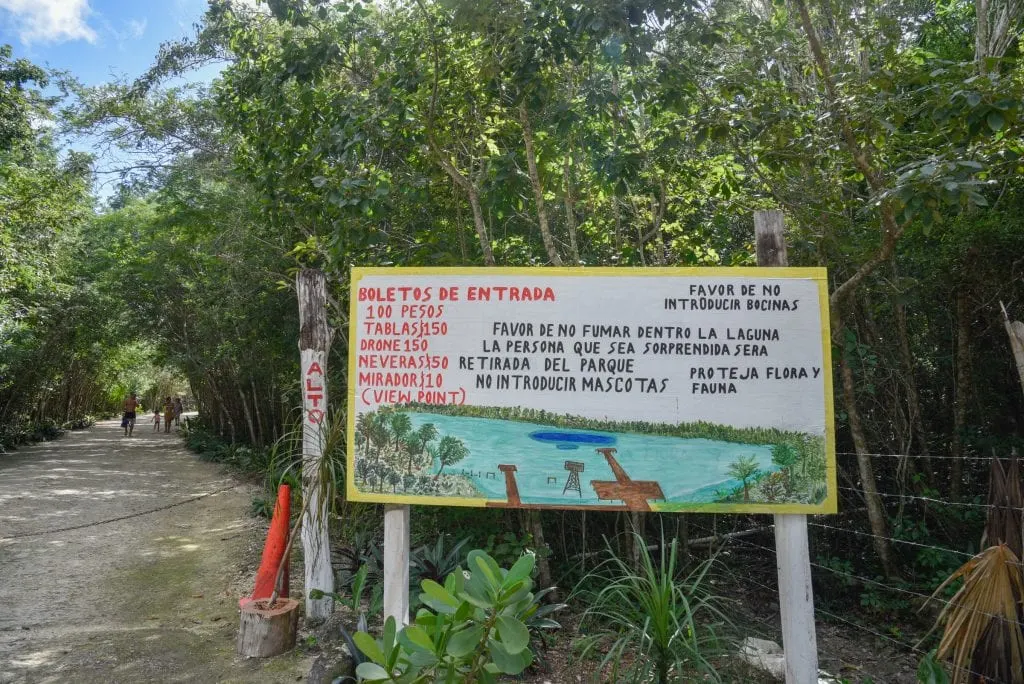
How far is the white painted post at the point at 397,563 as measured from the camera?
3.58 metres

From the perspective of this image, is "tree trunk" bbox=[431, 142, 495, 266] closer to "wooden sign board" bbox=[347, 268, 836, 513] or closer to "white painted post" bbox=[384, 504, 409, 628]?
"wooden sign board" bbox=[347, 268, 836, 513]

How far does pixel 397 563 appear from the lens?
11.7ft

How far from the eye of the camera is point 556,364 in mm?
3420

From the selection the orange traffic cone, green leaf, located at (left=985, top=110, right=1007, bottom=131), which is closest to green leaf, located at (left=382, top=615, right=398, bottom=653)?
the orange traffic cone

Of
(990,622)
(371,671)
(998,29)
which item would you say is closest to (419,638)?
(371,671)

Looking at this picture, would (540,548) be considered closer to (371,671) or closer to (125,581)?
(371,671)

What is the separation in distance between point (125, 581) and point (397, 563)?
4.29 metres

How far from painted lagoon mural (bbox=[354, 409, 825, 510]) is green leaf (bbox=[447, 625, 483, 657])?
0.97 meters

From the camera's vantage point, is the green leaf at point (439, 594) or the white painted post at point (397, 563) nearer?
the green leaf at point (439, 594)

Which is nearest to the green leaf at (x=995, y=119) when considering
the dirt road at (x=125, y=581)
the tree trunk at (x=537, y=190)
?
the tree trunk at (x=537, y=190)

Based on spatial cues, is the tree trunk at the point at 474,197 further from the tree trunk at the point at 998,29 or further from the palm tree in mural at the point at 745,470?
the tree trunk at the point at 998,29

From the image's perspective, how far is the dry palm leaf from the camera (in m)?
3.30

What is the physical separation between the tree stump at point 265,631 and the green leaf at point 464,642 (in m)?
2.58

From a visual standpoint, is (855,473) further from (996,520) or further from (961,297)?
(996,520)
